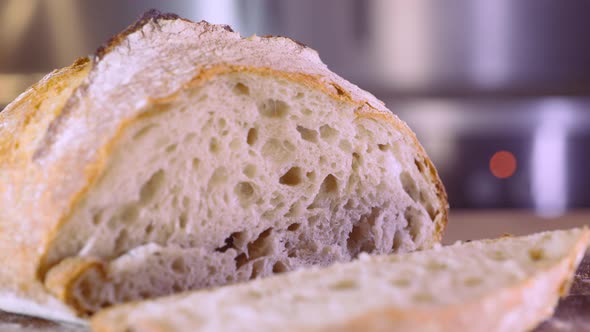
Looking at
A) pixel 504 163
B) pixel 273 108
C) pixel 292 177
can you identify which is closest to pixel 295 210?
pixel 292 177

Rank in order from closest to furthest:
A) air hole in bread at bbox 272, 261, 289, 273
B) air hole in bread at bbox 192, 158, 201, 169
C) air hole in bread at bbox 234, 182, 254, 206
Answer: air hole in bread at bbox 192, 158, 201, 169 → air hole in bread at bbox 234, 182, 254, 206 → air hole in bread at bbox 272, 261, 289, 273

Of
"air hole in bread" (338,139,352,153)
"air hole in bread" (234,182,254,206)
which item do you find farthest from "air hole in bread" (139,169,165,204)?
"air hole in bread" (338,139,352,153)

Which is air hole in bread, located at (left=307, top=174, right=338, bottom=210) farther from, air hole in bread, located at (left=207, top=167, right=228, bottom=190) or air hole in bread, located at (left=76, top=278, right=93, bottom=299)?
air hole in bread, located at (left=76, top=278, right=93, bottom=299)

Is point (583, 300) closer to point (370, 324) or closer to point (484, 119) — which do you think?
point (370, 324)

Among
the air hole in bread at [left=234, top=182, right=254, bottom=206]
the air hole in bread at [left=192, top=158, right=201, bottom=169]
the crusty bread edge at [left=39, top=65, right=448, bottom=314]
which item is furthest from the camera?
the air hole in bread at [left=234, top=182, right=254, bottom=206]

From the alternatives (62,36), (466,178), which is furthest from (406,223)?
(62,36)

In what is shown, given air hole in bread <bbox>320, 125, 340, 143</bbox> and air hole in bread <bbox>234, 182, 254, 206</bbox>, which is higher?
air hole in bread <bbox>320, 125, 340, 143</bbox>

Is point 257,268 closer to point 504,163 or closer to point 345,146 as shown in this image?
point 345,146
